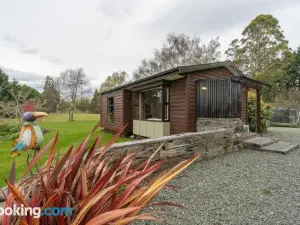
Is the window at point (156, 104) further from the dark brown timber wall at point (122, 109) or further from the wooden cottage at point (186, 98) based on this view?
the dark brown timber wall at point (122, 109)

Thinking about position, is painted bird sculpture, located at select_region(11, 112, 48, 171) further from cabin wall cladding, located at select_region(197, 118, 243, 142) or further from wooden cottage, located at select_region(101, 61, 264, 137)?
cabin wall cladding, located at select_region(197, 118, 243, 142)

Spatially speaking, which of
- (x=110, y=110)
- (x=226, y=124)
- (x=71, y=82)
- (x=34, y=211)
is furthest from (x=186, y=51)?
(x=34, y=211)

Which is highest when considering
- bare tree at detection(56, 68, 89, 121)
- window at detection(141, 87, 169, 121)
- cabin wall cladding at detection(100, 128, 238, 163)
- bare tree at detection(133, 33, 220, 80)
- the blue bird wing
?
bare tree at detection(133, 33, 220, 80)

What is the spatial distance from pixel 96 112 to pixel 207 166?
109ft

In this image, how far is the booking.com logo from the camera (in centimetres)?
92

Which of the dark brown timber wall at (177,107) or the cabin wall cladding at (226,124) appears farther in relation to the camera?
the dark brown timber wall at (177,107)

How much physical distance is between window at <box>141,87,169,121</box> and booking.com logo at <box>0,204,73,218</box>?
623 cm

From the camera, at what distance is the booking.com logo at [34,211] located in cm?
92

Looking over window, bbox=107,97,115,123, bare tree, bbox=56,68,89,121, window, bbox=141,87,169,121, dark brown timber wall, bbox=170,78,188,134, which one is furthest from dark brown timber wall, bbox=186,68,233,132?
bare tree, bbox=56,68,89,121

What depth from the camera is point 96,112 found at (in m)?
35.0

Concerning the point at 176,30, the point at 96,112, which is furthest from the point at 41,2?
the point at 96,112

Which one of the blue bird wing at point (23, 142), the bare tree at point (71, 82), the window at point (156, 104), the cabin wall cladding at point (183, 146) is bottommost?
the cabin wall cladding at point (183, 146)

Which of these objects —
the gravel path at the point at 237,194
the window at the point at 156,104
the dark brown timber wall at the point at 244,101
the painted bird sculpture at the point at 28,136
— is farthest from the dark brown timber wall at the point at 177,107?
the painted bird sculpture at the point at 28,136

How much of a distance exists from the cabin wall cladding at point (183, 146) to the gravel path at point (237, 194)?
1.26ft
